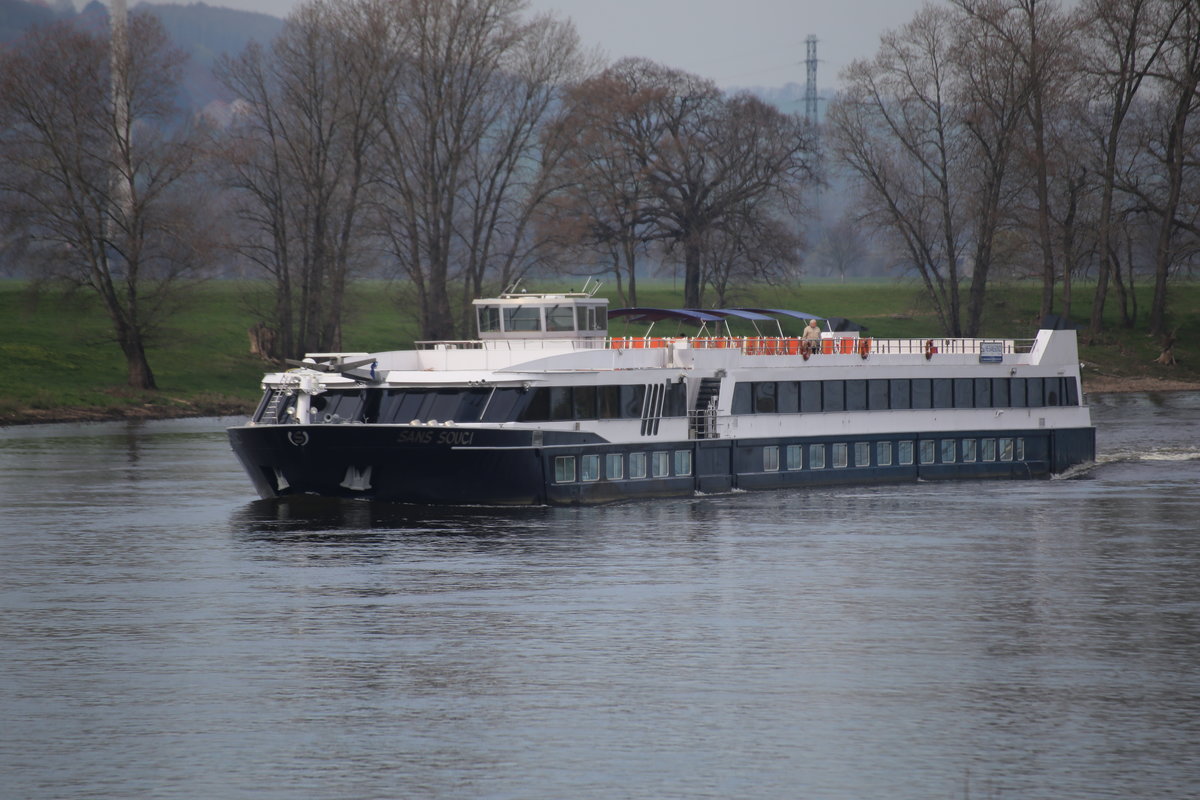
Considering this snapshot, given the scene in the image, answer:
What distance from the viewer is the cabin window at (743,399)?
4966cm

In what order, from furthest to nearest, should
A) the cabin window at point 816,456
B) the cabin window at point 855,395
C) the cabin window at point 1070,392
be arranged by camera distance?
the cabin window at point 1070,392 → the cabin window at point 855,395 → the cabin window at point 816,456

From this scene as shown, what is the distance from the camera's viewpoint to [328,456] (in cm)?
4450

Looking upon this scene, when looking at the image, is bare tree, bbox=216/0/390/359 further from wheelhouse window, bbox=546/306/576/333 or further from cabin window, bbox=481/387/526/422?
cabin window, bbox=481/387/526/422

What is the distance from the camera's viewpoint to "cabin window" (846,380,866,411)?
52938 millimetres

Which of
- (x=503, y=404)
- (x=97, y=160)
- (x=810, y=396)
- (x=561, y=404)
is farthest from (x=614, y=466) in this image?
(x=97, y=160)

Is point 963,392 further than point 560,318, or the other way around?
point 963,392

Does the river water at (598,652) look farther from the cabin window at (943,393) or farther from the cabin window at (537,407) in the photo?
the cabin window at (943,393)

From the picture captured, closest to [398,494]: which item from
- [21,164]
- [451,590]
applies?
[451,590]

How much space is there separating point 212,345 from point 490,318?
49.5m

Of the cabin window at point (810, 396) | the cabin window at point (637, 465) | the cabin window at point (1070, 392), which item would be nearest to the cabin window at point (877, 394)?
the cabin window at point (810, 396)

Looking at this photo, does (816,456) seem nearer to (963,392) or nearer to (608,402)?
(963,392)

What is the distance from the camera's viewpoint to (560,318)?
5044 centimetres

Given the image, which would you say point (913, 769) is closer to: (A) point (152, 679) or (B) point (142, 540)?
(A) point (152, 679)

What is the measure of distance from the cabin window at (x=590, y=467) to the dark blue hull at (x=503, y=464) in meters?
0.03
